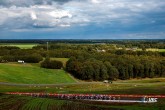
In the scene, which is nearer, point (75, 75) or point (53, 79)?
point (53, 79)

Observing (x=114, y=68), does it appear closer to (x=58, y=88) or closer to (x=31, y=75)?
(x=31, y=75)

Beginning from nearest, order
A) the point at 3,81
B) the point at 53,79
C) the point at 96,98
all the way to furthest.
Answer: the point at 96,98, the point at 3,81, the point at 53,79

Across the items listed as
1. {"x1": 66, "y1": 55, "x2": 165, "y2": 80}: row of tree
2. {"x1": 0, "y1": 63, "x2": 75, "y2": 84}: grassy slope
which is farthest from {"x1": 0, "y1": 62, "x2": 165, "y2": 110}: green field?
{"x1": 66, "y1": 55, "x2": 165, "y2": 80}: row of tree

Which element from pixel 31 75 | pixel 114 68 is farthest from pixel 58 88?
pixel 114 68

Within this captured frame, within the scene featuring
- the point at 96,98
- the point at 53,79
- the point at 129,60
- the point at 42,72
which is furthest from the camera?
the point at 129,60

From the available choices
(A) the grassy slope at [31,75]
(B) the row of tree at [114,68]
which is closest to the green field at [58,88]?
(A) the grassy slope at [31,75]

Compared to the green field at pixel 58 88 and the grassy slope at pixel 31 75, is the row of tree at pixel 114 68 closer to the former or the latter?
the green field at pixel 58 88

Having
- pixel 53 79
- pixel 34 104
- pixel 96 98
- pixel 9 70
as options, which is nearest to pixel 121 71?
pixel 53 79

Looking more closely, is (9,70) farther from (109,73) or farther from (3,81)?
(109,73)
